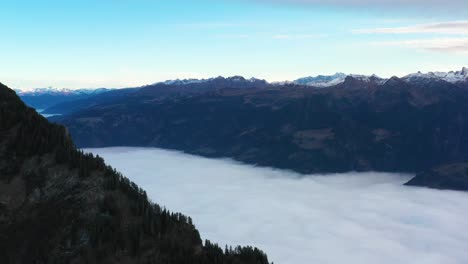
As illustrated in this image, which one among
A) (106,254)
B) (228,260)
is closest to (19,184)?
(106,254)

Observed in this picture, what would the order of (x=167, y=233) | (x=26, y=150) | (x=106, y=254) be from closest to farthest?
(x=106, y=254) < (x=167, y=233) < (x=26, y=150)

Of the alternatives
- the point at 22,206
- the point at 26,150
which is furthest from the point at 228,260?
the point at 26,150

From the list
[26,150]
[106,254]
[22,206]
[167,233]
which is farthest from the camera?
[26,150]

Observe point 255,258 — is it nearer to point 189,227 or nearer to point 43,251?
point 189,227

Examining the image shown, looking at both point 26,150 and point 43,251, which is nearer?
point 43,251

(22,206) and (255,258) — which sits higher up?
(22,206)

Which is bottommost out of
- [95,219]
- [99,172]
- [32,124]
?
[95,219]
